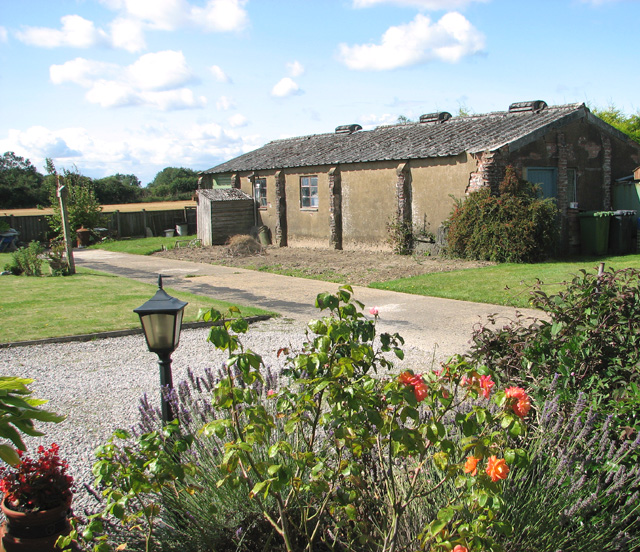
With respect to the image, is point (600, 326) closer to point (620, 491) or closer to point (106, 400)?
point (620, 491)

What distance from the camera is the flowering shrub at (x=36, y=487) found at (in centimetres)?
323

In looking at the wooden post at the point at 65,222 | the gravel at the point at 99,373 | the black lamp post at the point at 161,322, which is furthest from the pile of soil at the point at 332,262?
the black lamp post at the point at 161,322

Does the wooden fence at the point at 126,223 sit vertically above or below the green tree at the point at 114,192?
below

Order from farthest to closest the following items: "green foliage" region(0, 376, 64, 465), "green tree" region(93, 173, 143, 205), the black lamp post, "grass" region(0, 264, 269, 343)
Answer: "green tree" region(93, 173, 143, 205)
"grass" region(0, 264, 269, 343)
the black lamp post
"green foliage" region(0, 376, 64, 465)

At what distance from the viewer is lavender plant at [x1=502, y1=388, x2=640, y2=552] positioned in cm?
274

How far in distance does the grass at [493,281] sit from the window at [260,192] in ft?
39.7

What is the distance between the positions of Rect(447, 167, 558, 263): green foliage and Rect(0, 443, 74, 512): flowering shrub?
14.2 meters

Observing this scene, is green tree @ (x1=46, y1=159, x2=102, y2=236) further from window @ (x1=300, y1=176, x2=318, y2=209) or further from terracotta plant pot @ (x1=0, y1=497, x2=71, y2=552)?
terracotta plant pot @ (x1=0, y1=497, x2=71, y2=552)

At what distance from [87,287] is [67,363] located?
657cm

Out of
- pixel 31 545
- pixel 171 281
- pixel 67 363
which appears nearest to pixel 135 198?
pixel 171 281

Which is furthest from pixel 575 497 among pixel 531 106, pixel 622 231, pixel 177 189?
pixel 177 189

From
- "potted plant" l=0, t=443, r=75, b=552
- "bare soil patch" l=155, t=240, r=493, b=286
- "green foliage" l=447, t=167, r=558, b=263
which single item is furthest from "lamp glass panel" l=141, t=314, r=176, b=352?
"green foliage" l=447, t=167, r=558, b=263

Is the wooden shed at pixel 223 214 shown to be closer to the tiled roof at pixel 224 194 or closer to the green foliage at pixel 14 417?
the tiled roof at pixel 224 194

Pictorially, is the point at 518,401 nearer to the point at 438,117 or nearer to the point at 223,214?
the point at 438,117
